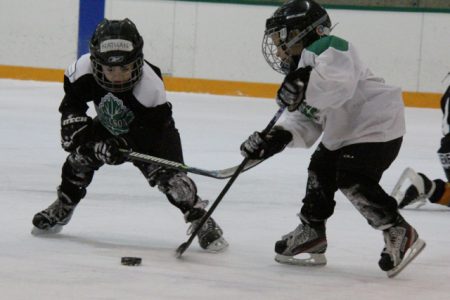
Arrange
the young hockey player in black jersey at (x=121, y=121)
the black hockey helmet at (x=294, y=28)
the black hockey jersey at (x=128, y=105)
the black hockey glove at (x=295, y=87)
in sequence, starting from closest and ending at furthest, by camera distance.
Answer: the black hockey glove at (x=295, y=87) < the black hockey helmet at (x=294, y=28) < the young hockey player in black jersey at (x=121, y=121) < the black hockey jersey at (x=128, y=105)

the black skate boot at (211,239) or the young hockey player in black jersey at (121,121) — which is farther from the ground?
the young hockey player in black jersey at (121,121)

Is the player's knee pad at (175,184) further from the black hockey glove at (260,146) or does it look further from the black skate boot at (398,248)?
the black skate boot at (398,248)

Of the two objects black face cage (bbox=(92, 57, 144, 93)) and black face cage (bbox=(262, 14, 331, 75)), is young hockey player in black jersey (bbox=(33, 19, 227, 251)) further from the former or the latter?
black face cage (bbox=(262, 14, 331, 75))

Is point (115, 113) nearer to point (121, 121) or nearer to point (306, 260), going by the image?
point (121, 121)

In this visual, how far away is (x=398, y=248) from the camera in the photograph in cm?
272

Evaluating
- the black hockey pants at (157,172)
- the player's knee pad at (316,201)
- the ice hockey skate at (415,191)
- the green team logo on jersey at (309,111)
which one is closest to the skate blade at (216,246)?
the black hockey pants at (157,172)

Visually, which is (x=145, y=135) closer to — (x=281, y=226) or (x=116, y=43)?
(x=116, y=43)

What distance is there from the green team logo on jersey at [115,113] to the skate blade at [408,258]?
37.8 inches

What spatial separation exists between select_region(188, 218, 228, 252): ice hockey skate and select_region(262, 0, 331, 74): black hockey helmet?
22.7 inches

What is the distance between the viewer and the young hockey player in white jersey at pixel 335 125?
260 cm

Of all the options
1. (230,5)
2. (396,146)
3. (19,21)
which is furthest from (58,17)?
(396,146)

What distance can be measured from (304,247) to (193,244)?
0.40 metres

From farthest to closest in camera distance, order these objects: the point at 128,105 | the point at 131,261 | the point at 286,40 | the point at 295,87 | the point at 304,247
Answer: the point at 128,105, the point at 304,247, the point at 286,40, the point at 131,261, the point at 295,87

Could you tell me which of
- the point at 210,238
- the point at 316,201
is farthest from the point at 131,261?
the point at 316,201
